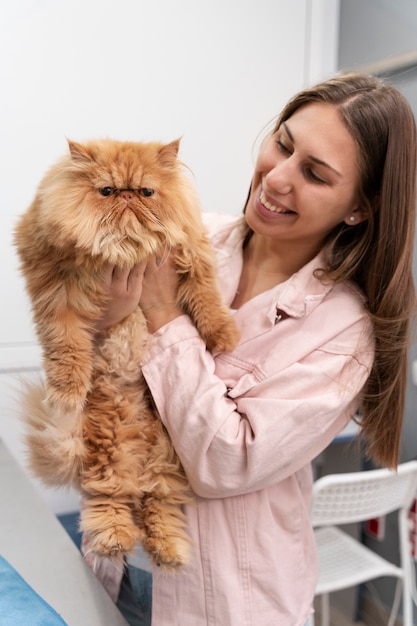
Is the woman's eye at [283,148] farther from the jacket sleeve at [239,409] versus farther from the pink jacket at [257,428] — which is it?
the jacket sleeve at [239,409]

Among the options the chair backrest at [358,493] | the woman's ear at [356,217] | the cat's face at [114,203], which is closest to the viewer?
the cat's face at [114,203]

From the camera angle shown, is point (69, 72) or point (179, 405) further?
point (69, 72)

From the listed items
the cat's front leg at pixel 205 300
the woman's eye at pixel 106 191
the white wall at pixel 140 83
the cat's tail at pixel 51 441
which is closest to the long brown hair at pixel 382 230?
the cat's front leg at pixel 205 300

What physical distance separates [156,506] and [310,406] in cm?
37

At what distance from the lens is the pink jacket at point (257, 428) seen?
1.01 meters

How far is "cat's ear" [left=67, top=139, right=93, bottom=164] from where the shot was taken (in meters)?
0.92

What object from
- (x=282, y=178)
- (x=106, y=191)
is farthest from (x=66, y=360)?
(x=282, y=178)

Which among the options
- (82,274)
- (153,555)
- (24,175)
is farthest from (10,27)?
(153,555)

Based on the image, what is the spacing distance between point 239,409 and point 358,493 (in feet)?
3.80

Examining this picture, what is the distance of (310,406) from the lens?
101 centimetres

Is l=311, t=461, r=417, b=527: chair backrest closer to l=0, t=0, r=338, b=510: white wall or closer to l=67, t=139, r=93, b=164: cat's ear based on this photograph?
l=0, t=0, r=338, b=510: white wall

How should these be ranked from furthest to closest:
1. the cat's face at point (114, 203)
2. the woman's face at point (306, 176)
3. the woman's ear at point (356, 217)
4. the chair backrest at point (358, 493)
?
the chair backrest at point (358, 493)
the woman's ear at point (356, 217)
the woman's face at point (306, 176)
the cat's face at point (114, 203)

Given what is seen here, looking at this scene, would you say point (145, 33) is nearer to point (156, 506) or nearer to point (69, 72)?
point (69, 72)

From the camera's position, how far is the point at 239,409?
1.06 metres
